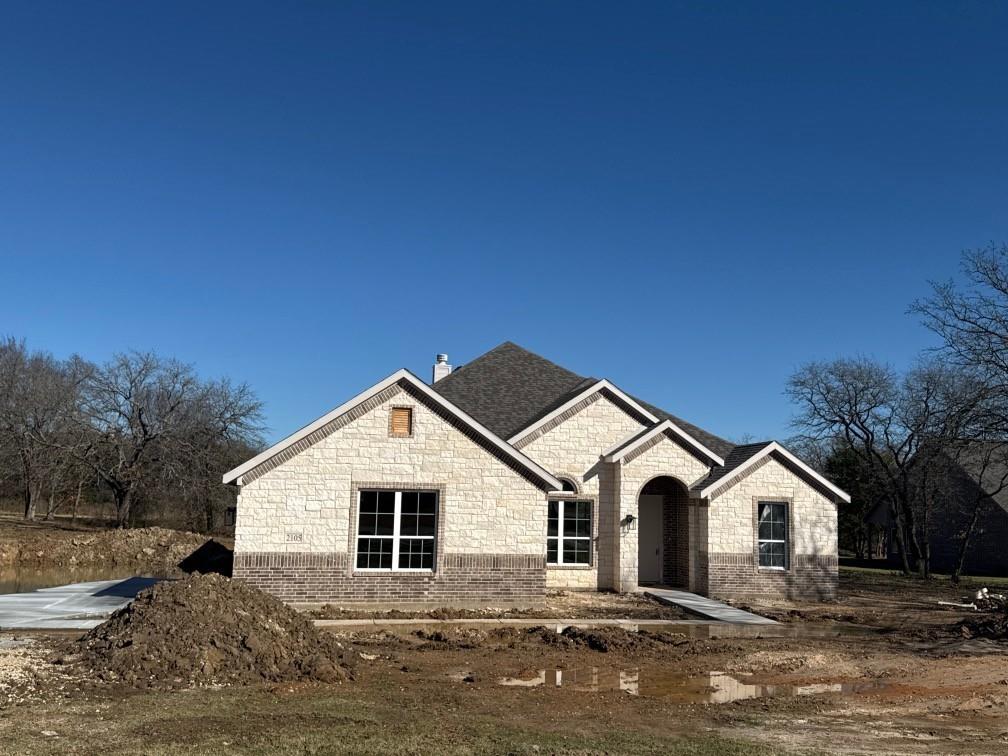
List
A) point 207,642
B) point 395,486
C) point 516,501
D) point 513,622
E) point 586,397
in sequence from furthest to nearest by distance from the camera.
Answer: point 586,397 < point 516,501 < point 395,486 < point 513,622 < point 207,642

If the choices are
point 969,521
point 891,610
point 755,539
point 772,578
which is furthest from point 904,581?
point 755,539

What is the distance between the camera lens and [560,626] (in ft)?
55.1

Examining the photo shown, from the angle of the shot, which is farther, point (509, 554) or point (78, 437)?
point (78, 437)

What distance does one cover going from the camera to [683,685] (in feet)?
39.3

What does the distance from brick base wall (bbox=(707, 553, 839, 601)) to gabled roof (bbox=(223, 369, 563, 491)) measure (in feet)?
19.1

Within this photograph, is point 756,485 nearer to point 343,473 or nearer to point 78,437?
point 343,473

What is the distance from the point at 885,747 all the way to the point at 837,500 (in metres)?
15.9

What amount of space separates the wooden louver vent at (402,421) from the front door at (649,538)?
8776 millimetres

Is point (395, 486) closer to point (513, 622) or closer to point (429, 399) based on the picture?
point (429, 399)

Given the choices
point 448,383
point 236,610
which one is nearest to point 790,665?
point 236,610

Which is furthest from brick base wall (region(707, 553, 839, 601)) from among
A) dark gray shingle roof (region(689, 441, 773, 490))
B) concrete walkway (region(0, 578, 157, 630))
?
concrete walkway (region(0, 578, 157, 630))

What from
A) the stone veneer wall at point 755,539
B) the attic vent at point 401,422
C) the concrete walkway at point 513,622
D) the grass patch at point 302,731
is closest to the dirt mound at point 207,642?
the grass patch at point 302,731

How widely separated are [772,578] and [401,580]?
34.5ft

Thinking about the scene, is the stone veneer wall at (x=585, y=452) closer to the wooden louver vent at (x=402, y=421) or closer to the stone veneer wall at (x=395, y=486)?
the stone veneer wall at (x=395, y=486)
